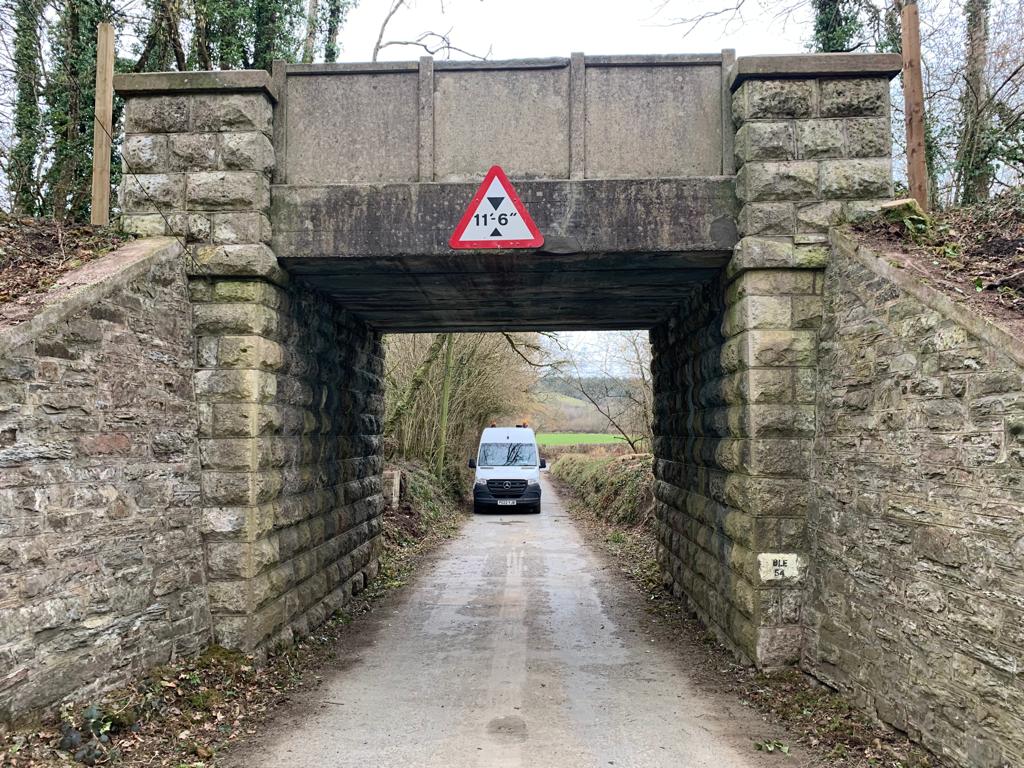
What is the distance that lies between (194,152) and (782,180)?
15.8ft

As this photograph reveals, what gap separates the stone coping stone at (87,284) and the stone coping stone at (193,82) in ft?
4.20

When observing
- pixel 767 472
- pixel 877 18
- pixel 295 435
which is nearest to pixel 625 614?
pixel 767 472

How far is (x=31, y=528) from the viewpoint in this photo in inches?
170

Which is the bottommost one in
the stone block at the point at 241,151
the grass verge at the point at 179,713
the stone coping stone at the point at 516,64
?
the grass verge at the point at 179,713

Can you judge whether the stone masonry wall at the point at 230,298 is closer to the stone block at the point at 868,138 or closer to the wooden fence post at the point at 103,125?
the wooden fence post at the point at 103,125

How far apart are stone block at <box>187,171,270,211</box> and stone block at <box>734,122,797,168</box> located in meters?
3.99

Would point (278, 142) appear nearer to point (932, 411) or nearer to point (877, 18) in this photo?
point (932, 411)

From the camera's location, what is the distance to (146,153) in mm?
6273

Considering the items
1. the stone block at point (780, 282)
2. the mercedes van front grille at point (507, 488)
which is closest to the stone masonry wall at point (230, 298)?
the stone block at point (780, 282)

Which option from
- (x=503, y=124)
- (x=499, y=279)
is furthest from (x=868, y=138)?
(x=499, y=279)

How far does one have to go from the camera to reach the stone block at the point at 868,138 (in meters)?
6.06

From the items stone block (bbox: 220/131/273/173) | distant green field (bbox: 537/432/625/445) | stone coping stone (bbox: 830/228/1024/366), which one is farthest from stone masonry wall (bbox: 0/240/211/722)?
distant green field (bbox: 537/432/625/445)

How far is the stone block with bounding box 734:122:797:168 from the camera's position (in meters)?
6.06

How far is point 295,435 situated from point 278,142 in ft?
8.59
